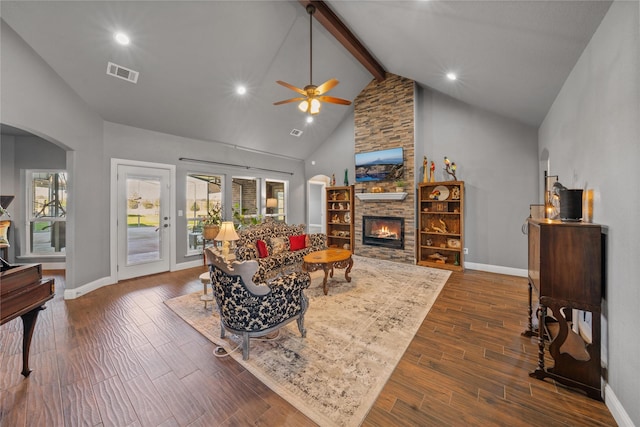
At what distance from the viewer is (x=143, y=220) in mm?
4820

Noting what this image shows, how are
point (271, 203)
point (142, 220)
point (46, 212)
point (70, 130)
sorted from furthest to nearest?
1. point (271, 203)
2. point (46, 212)
3. point (142, 220)
4. point (70, 130)

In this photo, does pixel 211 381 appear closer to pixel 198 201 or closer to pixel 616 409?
pixel 616 409

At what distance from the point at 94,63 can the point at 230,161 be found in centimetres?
300

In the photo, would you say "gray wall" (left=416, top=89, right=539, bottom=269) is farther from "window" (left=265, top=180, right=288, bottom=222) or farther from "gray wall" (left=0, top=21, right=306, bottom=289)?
"gray wall" (left=0, top=21, right=306, bottom=289)

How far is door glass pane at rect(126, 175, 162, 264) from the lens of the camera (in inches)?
184

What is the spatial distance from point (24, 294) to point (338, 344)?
261 centimetres

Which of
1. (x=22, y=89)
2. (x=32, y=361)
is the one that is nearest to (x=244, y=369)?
(x=32, y=361)

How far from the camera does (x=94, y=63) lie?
3.41m

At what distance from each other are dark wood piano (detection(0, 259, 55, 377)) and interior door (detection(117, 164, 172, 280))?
279cm

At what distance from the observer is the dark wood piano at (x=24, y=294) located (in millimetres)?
1697

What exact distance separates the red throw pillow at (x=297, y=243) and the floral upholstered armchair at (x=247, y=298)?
2.38 m

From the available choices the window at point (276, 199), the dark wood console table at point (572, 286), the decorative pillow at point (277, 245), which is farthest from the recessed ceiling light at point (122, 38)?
the dark wood console table at point (572, 286)

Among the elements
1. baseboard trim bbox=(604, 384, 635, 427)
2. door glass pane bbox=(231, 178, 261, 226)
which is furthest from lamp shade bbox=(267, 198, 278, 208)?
baseboard trim bbox=(604, 384, 635, 427)

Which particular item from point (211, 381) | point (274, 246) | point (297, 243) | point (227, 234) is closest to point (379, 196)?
point (297, 243)
